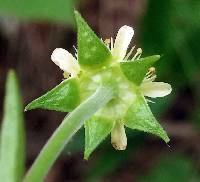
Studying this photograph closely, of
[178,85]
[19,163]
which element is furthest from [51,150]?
[178,85]

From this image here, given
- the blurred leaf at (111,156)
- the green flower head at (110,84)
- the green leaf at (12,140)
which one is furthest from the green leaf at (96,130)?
the blurred leaf at (111,156)

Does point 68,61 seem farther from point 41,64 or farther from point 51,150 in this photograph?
point 41,64

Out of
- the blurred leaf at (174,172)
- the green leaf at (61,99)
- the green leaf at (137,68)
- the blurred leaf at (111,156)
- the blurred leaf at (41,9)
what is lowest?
the blurred leaf at (174,172)

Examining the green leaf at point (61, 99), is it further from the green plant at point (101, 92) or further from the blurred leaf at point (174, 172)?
the blurred leaf at point (174, 172)

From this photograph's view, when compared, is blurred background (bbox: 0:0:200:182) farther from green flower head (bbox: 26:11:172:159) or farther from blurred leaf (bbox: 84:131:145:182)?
green flower head (bbox: 26:11:172:159)

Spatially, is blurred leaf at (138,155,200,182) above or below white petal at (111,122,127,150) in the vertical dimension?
below

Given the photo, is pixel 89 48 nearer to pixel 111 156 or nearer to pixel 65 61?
pixel 65 61

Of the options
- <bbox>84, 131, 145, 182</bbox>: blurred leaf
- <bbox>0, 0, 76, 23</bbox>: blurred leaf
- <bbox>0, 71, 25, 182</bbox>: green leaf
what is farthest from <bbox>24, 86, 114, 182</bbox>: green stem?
<bbox>84, 131, 145, 182</bbox>: blurred leaf
